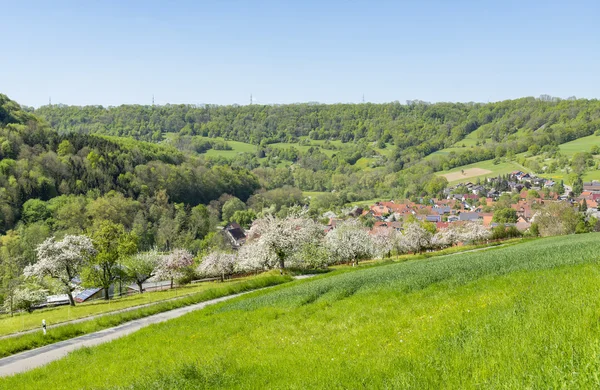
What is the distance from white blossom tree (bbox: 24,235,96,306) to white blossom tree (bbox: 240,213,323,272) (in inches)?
804

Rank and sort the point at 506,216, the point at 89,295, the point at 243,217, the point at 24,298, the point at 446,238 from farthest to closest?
the point at 243,217 < the point at 506,216 < the point at 446,238 < the point at 89,295 < the point at 24,298

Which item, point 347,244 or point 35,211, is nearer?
point 347,244

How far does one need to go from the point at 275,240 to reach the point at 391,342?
146 feet

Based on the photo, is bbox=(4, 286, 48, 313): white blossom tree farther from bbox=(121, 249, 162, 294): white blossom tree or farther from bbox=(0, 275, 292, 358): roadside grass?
bbox=(0, 275, 292, 358): roadside grass

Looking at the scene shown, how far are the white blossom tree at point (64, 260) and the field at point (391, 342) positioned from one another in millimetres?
34133

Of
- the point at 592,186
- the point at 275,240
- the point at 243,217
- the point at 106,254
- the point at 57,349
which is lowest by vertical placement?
the point at 243,217

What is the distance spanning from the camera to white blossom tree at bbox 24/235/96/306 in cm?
4962

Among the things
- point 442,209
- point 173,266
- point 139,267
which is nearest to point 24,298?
point 139,267

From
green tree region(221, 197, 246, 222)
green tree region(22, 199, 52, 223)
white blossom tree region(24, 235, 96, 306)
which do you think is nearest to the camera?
white blossom tree region(24, 235, 96, 306)

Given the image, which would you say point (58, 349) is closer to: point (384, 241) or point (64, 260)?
point (64, 260)

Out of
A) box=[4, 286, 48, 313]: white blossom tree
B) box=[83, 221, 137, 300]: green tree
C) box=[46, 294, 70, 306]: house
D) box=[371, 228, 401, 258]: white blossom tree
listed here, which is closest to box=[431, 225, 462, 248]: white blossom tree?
box=[371, 228, 401, 258]: white blossom tree

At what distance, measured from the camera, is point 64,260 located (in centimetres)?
5041

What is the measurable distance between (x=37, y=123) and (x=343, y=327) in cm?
20638

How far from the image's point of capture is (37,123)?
18400cm
